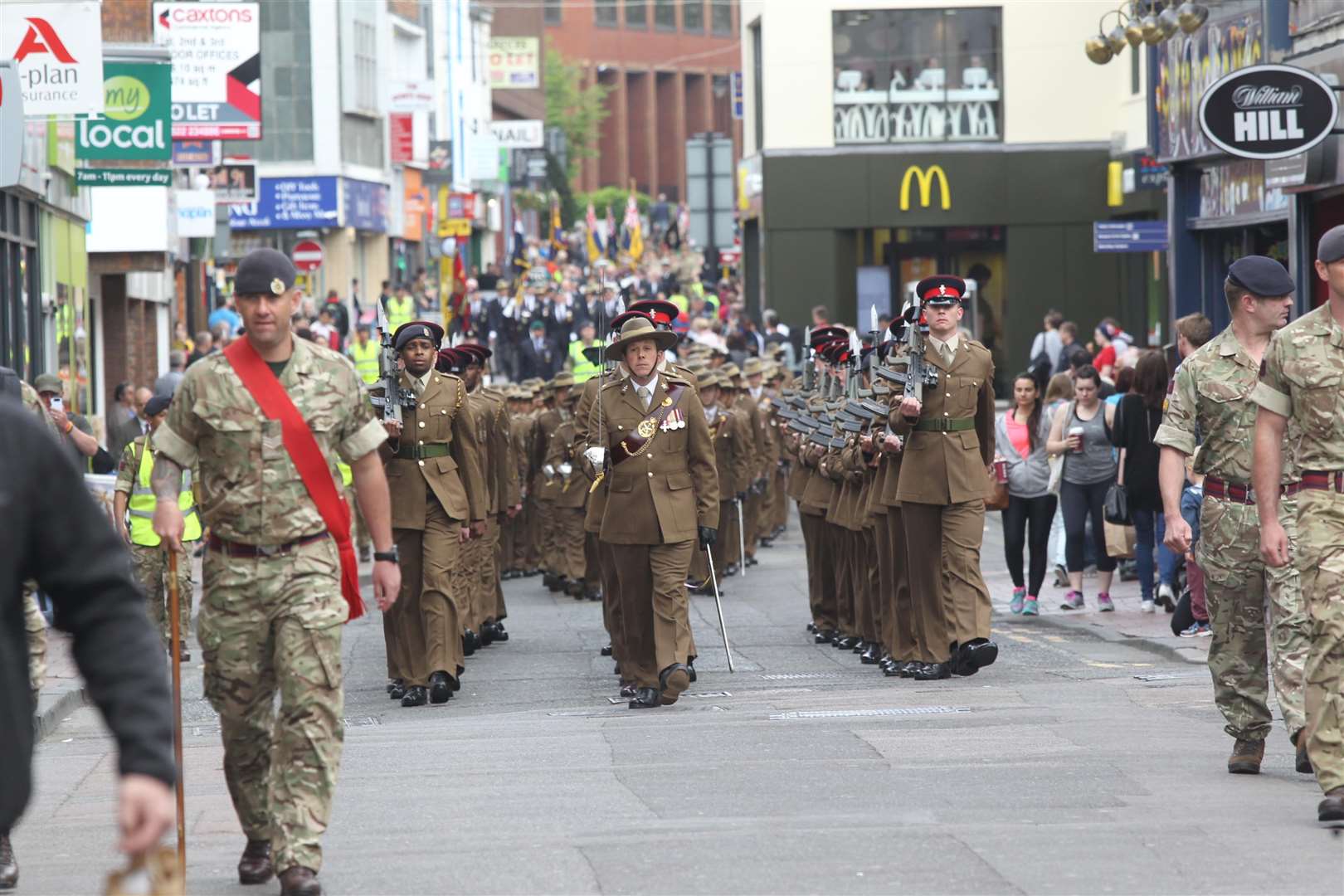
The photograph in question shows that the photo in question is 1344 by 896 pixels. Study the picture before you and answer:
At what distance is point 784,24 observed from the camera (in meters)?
39.7

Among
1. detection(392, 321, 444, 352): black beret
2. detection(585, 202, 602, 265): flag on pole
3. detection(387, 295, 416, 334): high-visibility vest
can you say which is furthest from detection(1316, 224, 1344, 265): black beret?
detection(585, 202, 602, 265): flag on pole

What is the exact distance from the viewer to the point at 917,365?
12656 millimetres

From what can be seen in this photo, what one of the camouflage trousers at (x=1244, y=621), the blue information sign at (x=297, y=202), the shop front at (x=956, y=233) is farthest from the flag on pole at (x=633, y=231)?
the camouflage trousers at (x=1244, y=621)

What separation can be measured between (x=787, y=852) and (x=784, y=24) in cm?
3345

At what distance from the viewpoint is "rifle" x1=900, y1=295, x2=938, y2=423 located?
12648 mm

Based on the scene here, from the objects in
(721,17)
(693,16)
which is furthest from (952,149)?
(721,17)

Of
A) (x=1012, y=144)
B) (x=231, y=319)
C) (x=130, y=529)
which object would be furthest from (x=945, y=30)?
(x=130, y=529)

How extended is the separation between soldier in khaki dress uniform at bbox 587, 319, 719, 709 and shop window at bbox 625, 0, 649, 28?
106 meters

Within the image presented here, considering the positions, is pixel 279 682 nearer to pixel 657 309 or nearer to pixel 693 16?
pixel 657 309

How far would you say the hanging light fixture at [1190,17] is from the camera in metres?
20.1

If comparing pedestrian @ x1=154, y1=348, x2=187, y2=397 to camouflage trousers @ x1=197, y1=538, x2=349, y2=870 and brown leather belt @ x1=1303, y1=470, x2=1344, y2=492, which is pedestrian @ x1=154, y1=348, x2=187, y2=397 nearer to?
camouflage trousers @ x1=197, y1=538, x2=349, y2=870

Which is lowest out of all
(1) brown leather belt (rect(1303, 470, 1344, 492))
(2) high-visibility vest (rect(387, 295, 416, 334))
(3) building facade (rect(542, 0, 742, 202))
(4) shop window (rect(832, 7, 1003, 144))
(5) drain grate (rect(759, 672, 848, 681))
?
(5) drain grate (rect(759, 672, 848, 681))

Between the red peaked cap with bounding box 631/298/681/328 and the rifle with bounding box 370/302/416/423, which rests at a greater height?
the red peaked cap with bounding box 631/298/681/328

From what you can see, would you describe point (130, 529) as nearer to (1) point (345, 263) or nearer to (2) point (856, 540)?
(2) point (856, 540)
